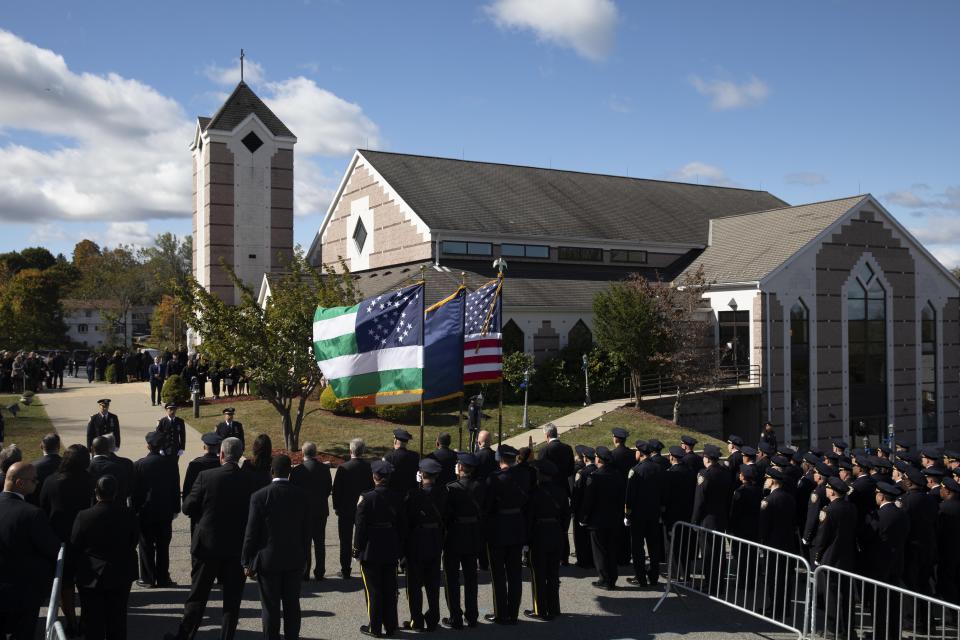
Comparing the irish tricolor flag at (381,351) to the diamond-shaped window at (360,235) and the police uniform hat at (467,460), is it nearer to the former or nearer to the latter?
the police uniform hat at (467,460)

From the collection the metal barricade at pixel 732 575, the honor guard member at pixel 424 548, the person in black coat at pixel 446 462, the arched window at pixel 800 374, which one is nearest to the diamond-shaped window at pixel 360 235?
the arched window at pixel 800 374

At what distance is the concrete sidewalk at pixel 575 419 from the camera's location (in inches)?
960

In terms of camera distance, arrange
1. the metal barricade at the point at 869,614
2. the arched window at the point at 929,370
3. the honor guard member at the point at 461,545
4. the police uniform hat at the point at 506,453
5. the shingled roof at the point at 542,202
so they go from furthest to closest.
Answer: the arched window at the point at 929,370 < the shingled roof at the point at 542,202 < the police uniform hat at the point at 506,453 < the metal barricade at the point at 869,614 < the honor guard member at the point at 461,545

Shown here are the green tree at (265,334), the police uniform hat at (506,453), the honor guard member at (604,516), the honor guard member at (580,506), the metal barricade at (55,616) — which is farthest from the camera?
the green tree at (265,334)

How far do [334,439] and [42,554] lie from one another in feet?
52.9

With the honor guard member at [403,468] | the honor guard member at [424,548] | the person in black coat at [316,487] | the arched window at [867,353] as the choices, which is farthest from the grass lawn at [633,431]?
the honor guard member at [424,548]

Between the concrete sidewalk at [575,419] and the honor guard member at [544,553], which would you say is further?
the concrete sidewalk at [575,419]

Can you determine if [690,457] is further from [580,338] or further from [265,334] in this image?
[580,338]

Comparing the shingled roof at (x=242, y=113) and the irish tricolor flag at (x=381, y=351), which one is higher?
the shingled roof at (x=242, y=113)

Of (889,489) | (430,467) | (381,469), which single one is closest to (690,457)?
(889,489)

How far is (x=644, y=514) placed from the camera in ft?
35.4

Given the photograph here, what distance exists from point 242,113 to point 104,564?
1584 inches

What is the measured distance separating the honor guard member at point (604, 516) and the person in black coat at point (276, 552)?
423 centimetres

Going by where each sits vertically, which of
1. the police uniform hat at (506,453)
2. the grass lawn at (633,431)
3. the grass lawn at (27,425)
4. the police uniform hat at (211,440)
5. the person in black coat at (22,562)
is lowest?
the grass lawn at (633,431)
